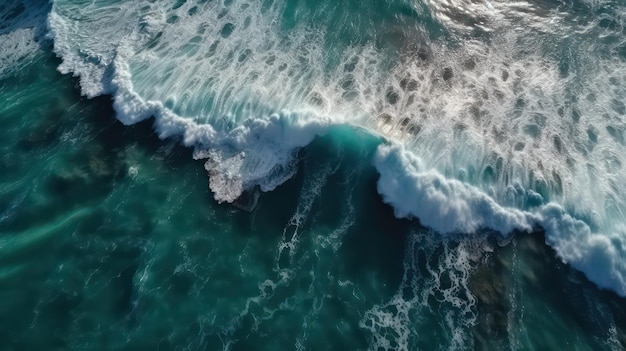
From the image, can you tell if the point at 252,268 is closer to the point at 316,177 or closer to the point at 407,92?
the point at 316,177

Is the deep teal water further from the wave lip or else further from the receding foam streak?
the receding foam streak

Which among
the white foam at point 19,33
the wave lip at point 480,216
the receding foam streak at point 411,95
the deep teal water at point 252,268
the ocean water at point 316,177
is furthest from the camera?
the white foam at point 19,33

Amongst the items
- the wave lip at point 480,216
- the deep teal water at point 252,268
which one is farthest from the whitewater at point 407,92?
the deep teal water at point 252,268

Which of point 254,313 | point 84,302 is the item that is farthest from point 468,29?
point 84,302

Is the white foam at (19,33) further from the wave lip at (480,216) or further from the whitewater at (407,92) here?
the wave lip at (480,216)

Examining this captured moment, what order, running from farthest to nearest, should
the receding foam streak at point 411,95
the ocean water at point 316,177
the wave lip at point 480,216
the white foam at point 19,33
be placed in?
the white foam at point 19,33 → the receding foam streak at point 411,95 → the wave lip at point 480,216 → the ocean water at point 316,177

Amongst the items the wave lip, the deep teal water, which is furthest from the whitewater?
the deep teal water
